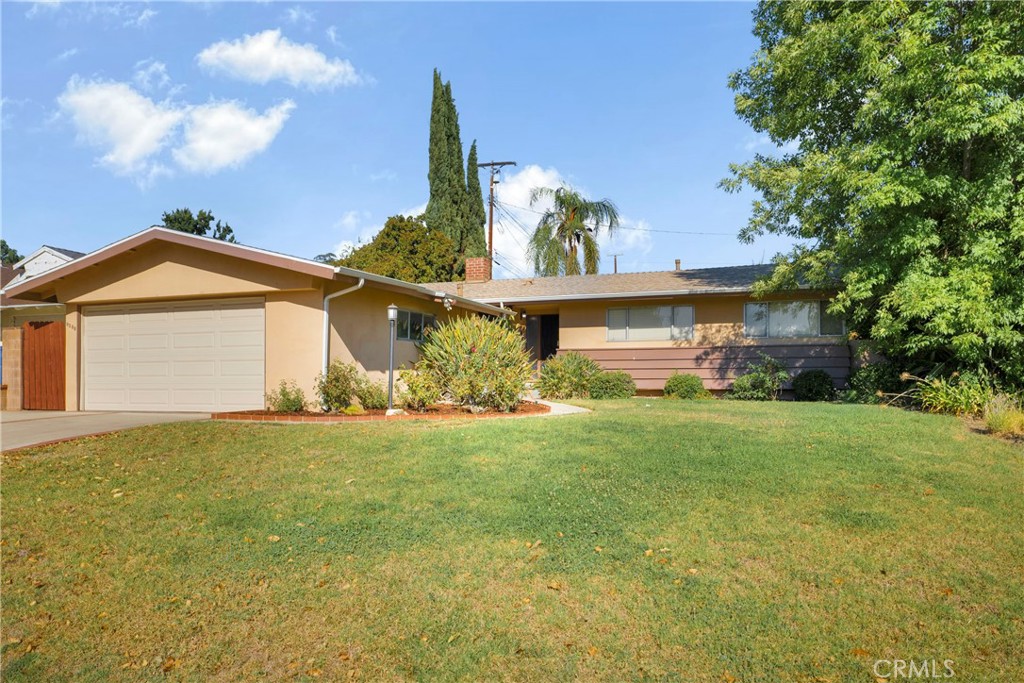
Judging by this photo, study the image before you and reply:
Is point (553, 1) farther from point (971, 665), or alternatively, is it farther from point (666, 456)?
point (971, 665)

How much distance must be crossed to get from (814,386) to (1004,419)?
5.69 metres

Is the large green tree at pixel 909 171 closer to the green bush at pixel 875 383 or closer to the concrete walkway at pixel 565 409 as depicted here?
the green bush at pixel 875 383

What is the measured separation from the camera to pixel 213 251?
11.5 metres

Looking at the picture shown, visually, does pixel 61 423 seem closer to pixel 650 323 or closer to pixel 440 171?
pixel 650 323

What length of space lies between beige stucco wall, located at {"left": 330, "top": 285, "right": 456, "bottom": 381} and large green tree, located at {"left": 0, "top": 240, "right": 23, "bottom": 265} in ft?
188

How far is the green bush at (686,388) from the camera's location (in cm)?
1505

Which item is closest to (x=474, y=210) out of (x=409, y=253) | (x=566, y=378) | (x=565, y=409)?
(x=409, y=253)

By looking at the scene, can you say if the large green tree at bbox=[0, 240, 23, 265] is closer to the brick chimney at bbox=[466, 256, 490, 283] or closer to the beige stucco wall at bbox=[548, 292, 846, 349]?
the brick chimney at bbox=[466, 256, 490, 283]

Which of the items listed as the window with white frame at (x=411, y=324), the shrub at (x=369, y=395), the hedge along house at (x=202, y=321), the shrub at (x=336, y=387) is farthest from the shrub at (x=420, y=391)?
the window with white frame at (x=411, y=324)

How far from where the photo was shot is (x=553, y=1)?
1248 centimetres

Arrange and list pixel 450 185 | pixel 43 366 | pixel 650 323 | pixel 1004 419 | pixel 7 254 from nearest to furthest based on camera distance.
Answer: pixel 1004 419, pixel 43 366, pixel 650 323, pixel 450 185, pixel 7 254

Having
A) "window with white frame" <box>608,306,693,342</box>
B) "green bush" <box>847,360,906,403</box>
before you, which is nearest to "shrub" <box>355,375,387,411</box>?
"window with white frame" <box>608,306,693,342</box>

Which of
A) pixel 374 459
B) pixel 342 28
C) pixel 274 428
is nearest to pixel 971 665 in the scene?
pixel 374 459

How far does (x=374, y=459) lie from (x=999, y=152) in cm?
1230
